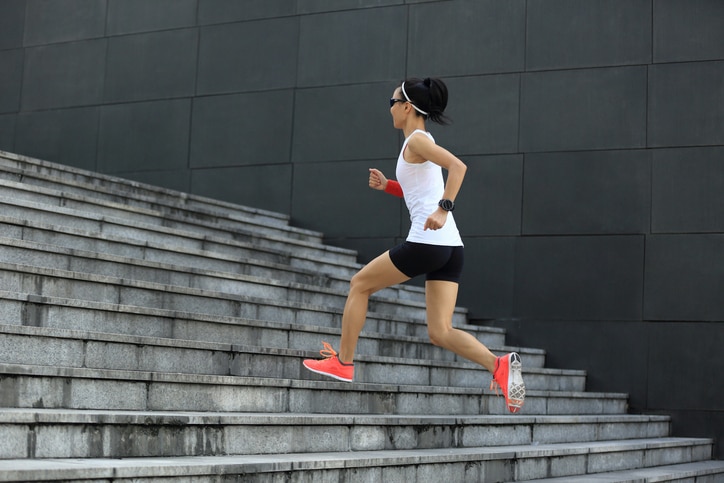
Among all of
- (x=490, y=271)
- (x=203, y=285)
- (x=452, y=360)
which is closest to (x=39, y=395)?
(x=203, y=285)

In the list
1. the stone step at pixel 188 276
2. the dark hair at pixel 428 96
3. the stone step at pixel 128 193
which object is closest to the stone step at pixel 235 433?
the dark hair at pixel 428 96

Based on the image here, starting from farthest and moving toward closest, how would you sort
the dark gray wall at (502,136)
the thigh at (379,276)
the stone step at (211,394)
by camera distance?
the dark gray wall at (502,136)
the thigh at (379,276)
the stone step at (211,394)

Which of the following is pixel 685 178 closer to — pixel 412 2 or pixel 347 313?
pixel 412 2

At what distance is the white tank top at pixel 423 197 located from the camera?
5.82m

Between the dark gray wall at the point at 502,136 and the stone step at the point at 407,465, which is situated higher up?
the dark gray wall at the point at 502,136

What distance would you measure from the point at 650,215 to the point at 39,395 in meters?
6.94

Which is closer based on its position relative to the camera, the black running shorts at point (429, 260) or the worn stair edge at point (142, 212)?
the black running shorts at point (429, 260)

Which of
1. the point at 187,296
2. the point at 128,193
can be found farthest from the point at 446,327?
the point at 128,193

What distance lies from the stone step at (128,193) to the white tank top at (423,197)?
4.08 meters

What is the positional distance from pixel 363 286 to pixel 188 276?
219cm

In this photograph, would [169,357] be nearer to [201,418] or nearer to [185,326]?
[185,326]

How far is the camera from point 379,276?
5.89 m

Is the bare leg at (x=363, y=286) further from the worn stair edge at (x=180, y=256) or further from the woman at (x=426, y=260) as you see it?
the worn stair edge at (x=180, y=256)

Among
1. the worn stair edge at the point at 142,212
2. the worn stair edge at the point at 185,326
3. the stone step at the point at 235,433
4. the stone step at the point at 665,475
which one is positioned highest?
the worn stair edge at the point at 142,212
